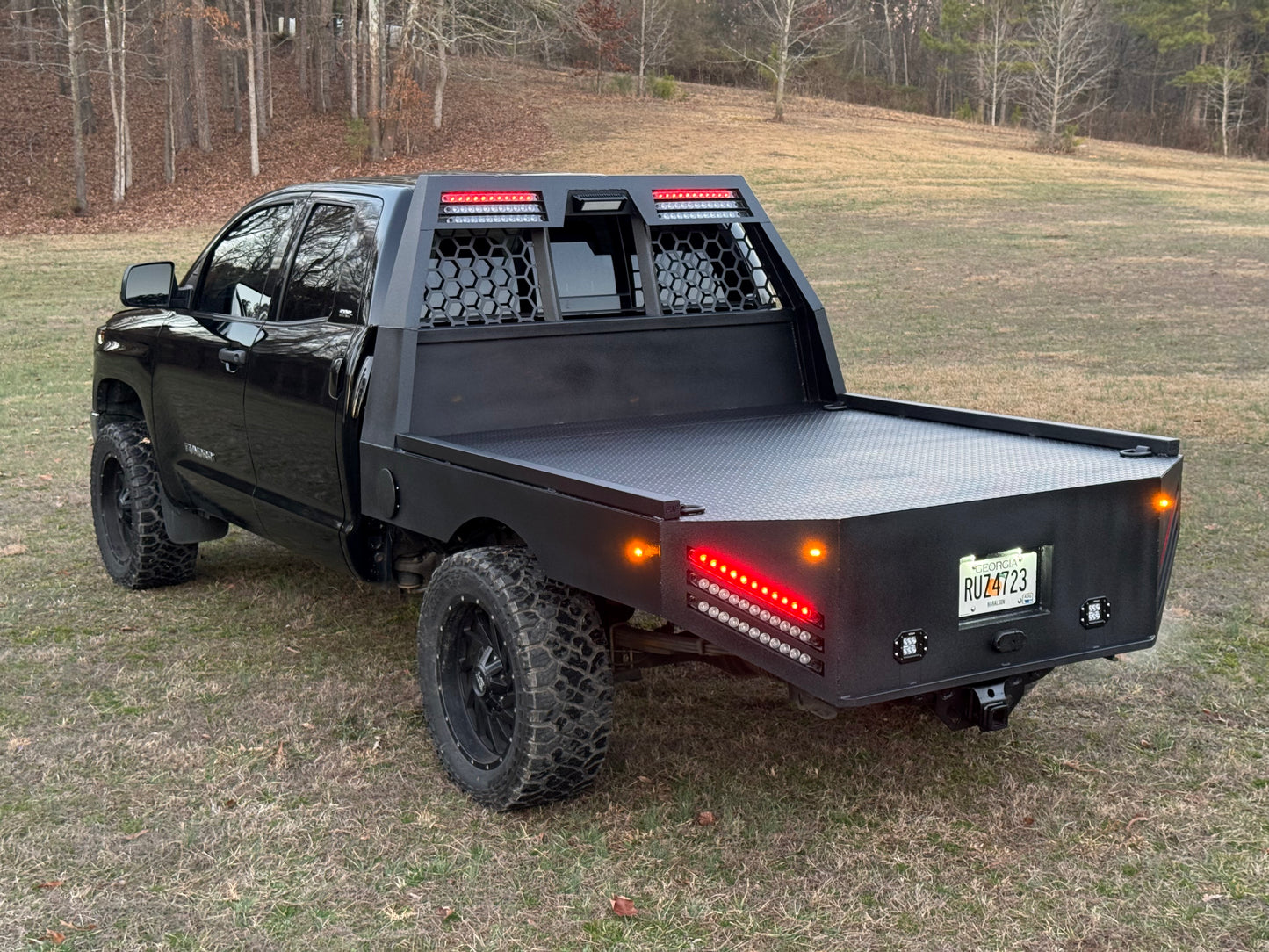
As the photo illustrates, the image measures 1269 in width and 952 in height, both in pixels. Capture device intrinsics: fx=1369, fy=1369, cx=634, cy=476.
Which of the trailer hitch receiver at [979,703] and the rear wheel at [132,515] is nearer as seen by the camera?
the trailer hitch receiver at [979,703]

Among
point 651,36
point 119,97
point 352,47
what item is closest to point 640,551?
point 119,97

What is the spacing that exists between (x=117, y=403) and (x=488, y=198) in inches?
113

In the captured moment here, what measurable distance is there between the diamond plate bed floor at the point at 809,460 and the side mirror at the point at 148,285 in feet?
6.93

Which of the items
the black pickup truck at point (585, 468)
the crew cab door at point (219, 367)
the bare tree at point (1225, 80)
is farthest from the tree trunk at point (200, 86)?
the bare tree at point (1225, 80)

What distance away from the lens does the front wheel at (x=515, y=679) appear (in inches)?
156

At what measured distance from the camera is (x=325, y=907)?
3.63 m

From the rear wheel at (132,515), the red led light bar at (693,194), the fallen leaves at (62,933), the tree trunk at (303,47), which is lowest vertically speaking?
the fallen leaves at (62,933)

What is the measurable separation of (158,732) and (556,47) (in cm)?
5722

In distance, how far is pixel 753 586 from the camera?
343 cm

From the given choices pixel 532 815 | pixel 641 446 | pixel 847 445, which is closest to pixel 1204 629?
pixel 847 445

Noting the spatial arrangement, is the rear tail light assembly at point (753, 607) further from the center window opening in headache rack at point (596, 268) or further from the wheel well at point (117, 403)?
the wheel well at point (117, 403)

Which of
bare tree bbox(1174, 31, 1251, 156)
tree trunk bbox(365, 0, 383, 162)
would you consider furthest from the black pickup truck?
bare tree bbox(1174, 31, 1251, 156)

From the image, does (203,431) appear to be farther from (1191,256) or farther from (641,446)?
(1191,256)

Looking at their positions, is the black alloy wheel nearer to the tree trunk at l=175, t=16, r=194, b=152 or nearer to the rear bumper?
the rear bumper
